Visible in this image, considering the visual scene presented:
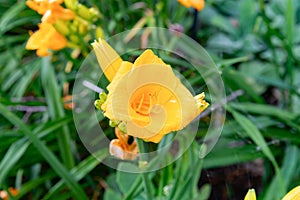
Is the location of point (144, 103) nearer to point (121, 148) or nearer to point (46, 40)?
point (121, 148)

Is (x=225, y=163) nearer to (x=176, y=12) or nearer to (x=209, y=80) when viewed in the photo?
(x=209, y=80)

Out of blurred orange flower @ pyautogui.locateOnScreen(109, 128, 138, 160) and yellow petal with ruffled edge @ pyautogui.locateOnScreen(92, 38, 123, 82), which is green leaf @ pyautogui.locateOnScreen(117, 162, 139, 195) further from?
yellow petal with ruffled edge @ pyautogui.locateOnScreen(92, 38, 123, 82)

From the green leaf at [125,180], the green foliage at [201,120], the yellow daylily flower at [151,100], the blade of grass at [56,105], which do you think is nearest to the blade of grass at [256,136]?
the green foliage at [201,120]

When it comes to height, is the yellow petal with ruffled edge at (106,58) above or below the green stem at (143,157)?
above

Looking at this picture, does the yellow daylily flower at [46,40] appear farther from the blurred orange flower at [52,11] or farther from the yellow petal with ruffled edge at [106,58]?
the yellow petal with ruffled edge at [106,58]

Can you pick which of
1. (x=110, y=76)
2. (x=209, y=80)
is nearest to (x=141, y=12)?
(x=209, y=80)
